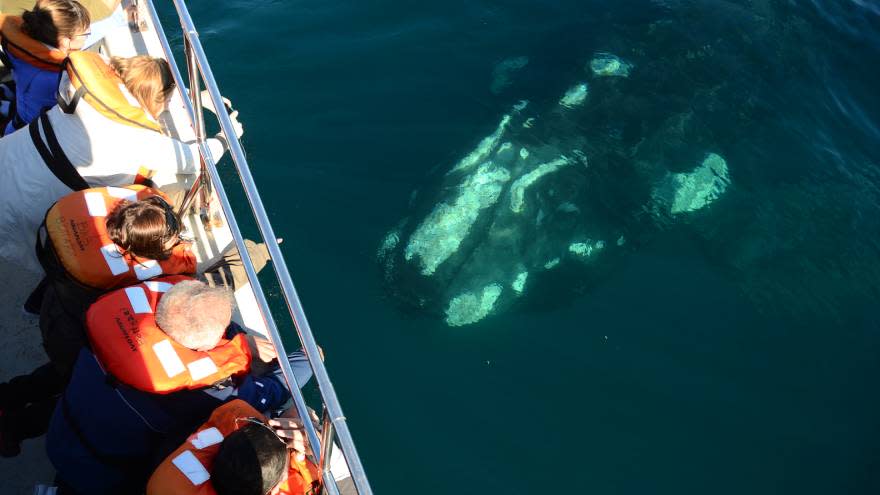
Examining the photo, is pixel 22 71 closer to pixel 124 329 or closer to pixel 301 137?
pixel 124 329

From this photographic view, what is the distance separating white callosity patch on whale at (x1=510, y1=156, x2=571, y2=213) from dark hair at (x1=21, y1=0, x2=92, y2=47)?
4.99 meters

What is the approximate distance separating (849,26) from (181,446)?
45.1 feet

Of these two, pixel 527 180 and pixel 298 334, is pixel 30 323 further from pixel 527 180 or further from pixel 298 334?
pixel 527 180

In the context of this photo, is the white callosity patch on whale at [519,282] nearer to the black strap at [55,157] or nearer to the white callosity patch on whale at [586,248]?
the white callosity patch on whale at [586,248]

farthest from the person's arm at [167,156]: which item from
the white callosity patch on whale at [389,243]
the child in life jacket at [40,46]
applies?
the white callosity patch on whale at [389,243]

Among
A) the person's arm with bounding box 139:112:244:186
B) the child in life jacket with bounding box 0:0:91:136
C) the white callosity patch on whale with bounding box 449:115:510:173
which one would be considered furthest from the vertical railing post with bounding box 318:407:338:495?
the white callosity patch on whale with bounding box 449:115:510:173

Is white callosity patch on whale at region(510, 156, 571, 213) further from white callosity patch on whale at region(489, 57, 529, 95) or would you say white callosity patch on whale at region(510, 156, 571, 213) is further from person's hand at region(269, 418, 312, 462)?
person's hand at region(269, 418, 312, 462)

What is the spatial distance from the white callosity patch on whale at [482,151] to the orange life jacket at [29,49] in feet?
15.7

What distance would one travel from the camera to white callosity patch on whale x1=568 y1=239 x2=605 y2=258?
852 centimetres

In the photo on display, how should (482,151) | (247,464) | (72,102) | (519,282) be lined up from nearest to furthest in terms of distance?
1. (247,464)
2. (72,102)
3. (519,282)
4. (482,151)

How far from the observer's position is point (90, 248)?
13.8 ft

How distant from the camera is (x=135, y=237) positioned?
415 centimetres

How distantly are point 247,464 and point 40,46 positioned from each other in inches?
157

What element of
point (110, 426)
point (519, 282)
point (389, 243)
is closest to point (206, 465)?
point (110, 426)
